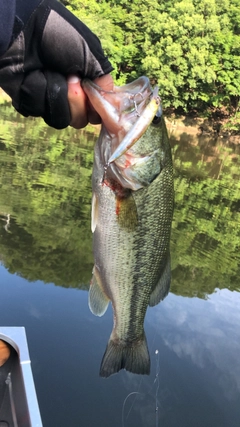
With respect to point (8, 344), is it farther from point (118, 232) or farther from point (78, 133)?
point (78, 133)

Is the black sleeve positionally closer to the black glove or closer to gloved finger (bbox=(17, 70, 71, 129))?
the black glove

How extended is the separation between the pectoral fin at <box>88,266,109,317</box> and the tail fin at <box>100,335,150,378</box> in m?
0.28

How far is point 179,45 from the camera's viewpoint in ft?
113

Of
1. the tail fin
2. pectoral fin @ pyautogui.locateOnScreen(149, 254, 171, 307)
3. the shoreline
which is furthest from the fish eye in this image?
the shoreline

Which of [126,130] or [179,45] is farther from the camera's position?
[179,45]

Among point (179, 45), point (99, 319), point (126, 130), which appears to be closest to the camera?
point (126, 130)

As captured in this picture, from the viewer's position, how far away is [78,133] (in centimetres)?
2202

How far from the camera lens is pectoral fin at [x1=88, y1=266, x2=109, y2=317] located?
8.20 ft

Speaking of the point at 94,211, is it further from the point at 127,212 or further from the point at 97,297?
the point at 97,297

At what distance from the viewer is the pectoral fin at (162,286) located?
2.53m

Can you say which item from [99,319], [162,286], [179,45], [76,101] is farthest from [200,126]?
[76,101]

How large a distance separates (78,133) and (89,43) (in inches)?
816

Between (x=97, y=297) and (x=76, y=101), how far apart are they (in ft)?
3.85

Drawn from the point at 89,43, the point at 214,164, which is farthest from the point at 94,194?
the point at 214,164
